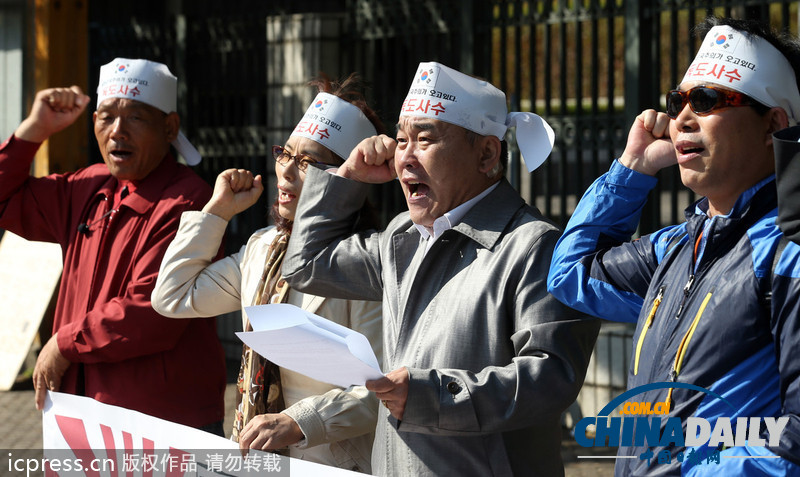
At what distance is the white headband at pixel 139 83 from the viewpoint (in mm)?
4633

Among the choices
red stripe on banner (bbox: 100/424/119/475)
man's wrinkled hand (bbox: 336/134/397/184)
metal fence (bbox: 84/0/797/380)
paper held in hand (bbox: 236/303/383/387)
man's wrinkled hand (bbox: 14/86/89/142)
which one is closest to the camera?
paper held in hand (bbox: 236/303/383/387)

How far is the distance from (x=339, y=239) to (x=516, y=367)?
92 cm

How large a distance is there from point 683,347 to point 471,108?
1.03 metres

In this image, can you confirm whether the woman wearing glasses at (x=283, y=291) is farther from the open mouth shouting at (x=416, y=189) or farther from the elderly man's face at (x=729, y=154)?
the elderly man's face at (x=729, y=154)

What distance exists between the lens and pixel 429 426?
274 cm

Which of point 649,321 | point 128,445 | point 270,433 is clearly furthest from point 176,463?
point 649,321

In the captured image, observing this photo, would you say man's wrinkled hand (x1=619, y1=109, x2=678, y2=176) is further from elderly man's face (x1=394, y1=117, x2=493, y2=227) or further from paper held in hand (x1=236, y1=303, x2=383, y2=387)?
paper held in hand (x1=236, y1=303, x2=383, y2=387)

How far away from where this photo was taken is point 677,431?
2371 millimetres

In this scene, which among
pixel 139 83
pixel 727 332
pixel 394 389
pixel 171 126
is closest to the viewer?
pixel 727 332

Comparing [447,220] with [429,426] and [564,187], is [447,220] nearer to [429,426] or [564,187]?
[429,426]

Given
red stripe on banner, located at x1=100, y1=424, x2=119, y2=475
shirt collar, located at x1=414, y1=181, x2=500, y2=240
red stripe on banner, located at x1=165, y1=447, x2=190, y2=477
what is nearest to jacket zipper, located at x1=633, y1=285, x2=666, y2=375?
shirt collar, located at x1=414, y1=181, x2=500, y2=240

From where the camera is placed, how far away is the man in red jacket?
13.8ft

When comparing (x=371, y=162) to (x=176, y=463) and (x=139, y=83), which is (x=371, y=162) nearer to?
(x=176, y=463)

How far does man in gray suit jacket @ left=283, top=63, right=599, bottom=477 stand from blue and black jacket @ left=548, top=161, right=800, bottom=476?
293 millimetres
